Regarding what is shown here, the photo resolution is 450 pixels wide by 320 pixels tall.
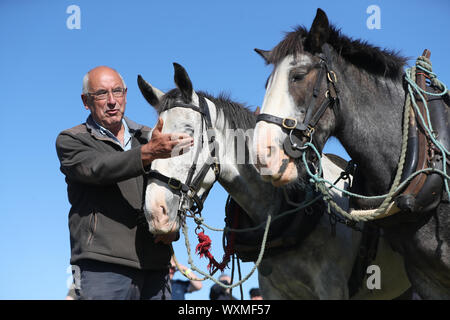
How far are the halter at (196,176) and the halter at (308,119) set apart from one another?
3.16 ft

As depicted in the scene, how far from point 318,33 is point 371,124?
777mm

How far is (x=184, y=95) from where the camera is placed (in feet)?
16.2

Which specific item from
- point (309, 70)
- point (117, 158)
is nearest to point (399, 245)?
point (309, 70)

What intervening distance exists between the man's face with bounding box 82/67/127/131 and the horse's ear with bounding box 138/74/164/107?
58cm

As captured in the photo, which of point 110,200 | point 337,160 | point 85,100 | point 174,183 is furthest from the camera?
point 337,160

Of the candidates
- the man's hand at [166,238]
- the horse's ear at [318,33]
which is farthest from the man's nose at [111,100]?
the horse's ear at [318,33]

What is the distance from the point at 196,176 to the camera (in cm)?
470

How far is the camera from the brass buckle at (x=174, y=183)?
4406 millimetres

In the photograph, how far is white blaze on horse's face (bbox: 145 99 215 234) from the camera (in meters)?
4.20

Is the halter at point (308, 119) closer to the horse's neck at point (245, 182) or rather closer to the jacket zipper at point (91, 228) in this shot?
the horse's neck at point (245, 182)

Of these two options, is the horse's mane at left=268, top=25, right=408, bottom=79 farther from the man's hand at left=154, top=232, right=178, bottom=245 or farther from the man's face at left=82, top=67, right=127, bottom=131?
the man's hand at left=154, top=232, right=178, bottom=245

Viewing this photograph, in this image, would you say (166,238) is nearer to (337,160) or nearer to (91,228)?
(91,228)

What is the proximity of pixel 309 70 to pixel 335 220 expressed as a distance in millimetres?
1364

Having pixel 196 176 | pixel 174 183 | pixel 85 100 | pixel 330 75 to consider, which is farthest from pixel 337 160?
pixel 85 100
